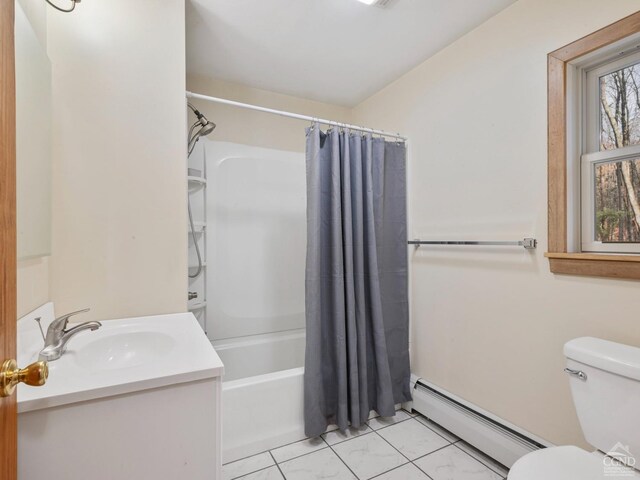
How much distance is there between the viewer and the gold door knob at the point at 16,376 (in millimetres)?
599

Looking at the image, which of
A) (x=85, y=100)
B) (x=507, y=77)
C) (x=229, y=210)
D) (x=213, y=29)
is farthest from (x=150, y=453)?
(x=507, y=77)

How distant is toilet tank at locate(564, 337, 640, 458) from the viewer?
1065mm

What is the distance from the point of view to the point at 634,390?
1.06m

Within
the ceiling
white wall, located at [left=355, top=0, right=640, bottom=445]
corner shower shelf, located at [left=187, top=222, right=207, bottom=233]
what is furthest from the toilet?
corner shower shelf, located at [left=187, top=222, right=207, bottom=233]

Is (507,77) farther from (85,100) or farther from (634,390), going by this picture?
(85,100)

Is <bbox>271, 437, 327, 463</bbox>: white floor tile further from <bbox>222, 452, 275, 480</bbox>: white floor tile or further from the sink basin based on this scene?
the sink basin


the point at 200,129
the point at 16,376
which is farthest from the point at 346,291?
the point at 16,376

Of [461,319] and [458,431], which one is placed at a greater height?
[461,319]

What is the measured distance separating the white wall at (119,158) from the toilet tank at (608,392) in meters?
1.69

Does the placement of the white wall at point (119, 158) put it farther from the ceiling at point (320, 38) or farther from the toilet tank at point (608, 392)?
the toilet tank at point (608, 392)

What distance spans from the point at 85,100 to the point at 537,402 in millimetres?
2478

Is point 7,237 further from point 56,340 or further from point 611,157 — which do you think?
point 611,157

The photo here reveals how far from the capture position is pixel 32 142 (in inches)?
44.1

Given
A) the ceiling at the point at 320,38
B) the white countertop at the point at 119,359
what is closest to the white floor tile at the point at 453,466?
the white countertop at the point at 119,359
